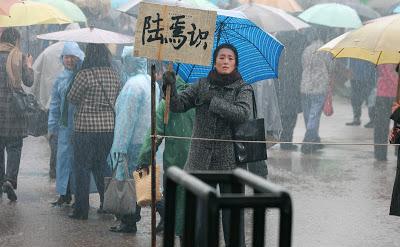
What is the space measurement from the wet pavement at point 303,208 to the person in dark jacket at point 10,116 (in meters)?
0.25

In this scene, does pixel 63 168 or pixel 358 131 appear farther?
pixel 358 131

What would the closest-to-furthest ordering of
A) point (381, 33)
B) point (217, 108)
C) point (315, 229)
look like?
1. point (217, 108)
2. point (381, 33)
3. point (315, 229)

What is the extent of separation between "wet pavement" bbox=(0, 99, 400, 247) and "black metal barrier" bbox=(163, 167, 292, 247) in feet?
15.1

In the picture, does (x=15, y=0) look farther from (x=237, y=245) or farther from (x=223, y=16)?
(x=237, y=245)

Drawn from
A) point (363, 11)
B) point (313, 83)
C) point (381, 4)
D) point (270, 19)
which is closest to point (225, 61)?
point (270, 19)

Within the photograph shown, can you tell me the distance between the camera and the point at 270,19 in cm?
1238

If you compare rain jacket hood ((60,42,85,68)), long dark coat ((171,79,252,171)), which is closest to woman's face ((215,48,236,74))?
long dark coat ((171,79,252,171))

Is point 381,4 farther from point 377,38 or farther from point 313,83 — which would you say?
point 377,38

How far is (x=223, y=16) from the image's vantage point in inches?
289

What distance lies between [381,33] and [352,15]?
7797 millimetres

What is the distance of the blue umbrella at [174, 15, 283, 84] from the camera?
294 inches

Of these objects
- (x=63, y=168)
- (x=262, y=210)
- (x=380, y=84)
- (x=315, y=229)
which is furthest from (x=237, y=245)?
(x=380, y=84)

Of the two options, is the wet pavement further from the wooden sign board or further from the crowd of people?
the wooden sign board

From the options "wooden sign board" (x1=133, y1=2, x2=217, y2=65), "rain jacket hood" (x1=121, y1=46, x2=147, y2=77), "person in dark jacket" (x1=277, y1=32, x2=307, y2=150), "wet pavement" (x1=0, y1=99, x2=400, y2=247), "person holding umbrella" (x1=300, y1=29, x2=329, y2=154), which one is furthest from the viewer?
"person in dark jacket" (x1=277, y1=32, x2=307, y2=150)
